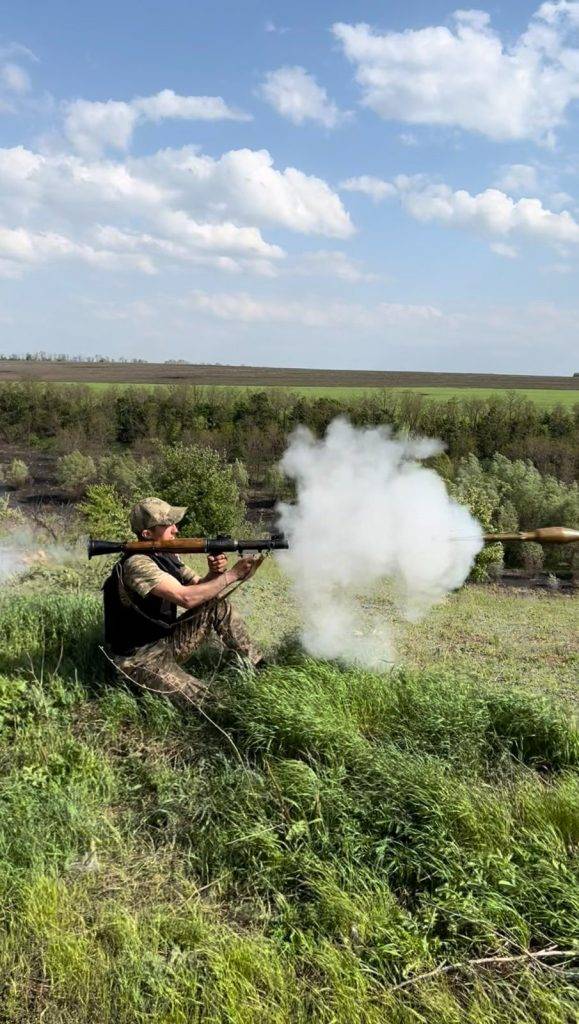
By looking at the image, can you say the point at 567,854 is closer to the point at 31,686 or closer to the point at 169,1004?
the point at 169,1004

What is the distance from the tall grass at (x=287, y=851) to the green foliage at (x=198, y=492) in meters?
17.1

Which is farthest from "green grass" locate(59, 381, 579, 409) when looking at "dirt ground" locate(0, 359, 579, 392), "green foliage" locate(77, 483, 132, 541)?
"green foliage" locate(77, 483, 132, 541)

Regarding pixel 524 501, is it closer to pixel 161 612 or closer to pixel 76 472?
pixel 76 472

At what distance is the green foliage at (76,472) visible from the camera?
37750mm

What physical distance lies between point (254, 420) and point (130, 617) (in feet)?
128

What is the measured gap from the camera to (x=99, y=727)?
15.5ft

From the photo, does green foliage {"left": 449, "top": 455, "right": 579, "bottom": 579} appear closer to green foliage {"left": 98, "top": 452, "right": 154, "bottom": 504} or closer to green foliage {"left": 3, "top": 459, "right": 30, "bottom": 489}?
green foliage {"left": 98, "top": 452, "right": 154, "bottom": 504}

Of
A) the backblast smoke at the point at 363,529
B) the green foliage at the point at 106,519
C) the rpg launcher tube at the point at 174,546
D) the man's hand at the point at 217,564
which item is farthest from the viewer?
the green foliage at the point at 106,519

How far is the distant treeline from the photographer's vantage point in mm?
37969

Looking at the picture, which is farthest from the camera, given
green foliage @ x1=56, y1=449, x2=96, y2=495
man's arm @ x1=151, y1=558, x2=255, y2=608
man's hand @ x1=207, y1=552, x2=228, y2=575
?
green foliage @ x1=56, y1=449, x2=96, y2=495

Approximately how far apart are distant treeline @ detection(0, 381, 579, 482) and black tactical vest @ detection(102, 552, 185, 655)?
99.7ft

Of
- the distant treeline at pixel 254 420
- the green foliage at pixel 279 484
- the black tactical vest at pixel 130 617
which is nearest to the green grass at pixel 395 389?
the distant treeline at pixel 254 420

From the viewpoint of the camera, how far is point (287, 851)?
3541 millimetres

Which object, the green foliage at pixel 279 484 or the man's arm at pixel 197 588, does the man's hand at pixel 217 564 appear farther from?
the green foliage at pixel 279 484
